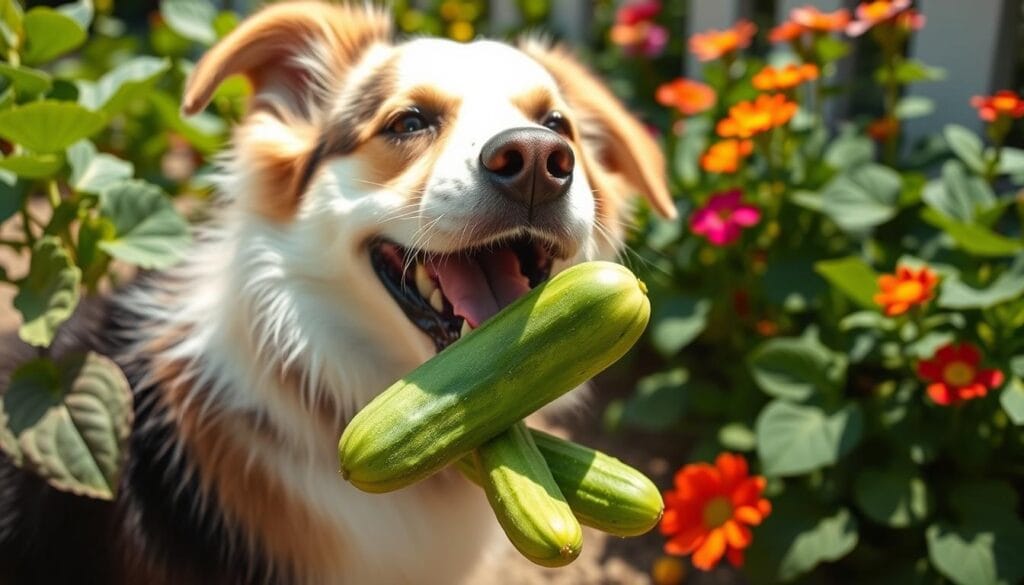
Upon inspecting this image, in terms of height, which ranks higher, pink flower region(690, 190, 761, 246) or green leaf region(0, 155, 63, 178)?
green leaf region(0, 155, 63, 178)

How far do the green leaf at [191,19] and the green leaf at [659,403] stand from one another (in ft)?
5.61

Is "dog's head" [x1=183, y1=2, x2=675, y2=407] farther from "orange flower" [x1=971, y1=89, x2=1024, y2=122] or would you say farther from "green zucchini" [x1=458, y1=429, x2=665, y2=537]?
"orange flower" [x1=971, y1=89, x2=1024, y2=122]

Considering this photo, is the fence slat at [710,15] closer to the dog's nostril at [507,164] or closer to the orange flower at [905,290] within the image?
the orange flower at [905,290]

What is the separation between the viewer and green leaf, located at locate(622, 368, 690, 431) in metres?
2.85

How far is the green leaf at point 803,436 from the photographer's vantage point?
7.65 feet

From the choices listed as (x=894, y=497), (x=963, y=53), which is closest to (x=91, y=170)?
(x=894, y=497)

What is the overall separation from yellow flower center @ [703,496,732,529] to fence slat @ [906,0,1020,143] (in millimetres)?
1448

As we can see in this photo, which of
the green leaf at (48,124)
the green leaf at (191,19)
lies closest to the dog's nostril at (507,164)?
the green leaf at (48,124)

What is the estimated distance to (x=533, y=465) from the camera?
1.62 metres

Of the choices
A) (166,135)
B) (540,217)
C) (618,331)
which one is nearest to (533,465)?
(618,331)

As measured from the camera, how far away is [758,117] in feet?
8.69

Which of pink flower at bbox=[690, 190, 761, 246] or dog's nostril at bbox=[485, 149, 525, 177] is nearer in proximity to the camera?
dog's nostril at bbox=[485, 149, 525, 177]

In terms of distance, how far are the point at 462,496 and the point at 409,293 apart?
51 cm

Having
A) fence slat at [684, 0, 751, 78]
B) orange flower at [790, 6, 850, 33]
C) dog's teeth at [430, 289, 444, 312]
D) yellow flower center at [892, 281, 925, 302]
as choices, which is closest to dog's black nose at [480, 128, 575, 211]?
dog's teeth at [430, 289, 444, 312]
